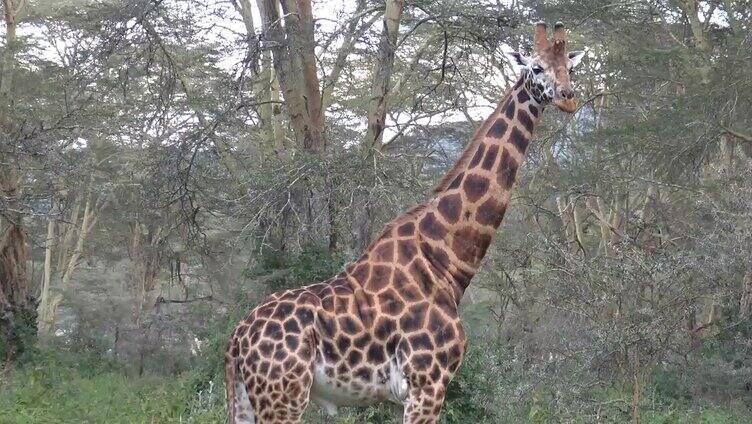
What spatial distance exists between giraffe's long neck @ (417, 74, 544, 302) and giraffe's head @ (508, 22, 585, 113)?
90mm

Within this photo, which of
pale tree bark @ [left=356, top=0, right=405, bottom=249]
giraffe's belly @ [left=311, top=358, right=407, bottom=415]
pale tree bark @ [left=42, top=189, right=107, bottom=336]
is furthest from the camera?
pale tree bark @ [left=42, top=189, right=107, bottom=336]

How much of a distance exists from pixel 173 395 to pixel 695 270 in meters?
6.42

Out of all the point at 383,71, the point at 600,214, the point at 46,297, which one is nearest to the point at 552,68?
the point at 383,71

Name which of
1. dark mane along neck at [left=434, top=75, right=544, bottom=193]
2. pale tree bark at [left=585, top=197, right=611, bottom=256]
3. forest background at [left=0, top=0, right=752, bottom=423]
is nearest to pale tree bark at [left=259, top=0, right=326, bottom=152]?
forest background at [left=0, top=0, right=752, bottom=423]

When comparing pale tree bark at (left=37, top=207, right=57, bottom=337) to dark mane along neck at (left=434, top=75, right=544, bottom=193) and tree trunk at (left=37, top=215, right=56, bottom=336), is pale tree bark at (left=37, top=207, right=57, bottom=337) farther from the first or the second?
dark mane along neck at (left=434, top=75, right=544, bottom=193)

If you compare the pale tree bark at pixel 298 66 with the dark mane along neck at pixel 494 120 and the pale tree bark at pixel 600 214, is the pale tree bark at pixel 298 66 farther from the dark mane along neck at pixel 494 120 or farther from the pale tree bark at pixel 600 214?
the pale tree bark at pixel 600 214

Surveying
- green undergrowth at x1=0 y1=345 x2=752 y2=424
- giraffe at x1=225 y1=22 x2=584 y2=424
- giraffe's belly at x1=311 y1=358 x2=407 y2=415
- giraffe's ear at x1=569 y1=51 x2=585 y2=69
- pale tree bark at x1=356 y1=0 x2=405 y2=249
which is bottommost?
green undergrowth at x1=0 y1=345 x2=752 y2=424

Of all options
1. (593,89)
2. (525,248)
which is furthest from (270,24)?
(593,89)

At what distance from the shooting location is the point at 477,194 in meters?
5.17

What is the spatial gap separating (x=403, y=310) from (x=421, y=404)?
18.7 inches

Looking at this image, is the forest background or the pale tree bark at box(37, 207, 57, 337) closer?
the forest background

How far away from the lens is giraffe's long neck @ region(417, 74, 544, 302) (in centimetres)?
509

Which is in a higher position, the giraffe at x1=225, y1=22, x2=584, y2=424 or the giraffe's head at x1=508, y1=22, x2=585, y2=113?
the giraffe's head at x1=508, y1=22, x2=585, y2=113

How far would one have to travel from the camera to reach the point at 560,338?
997cm
